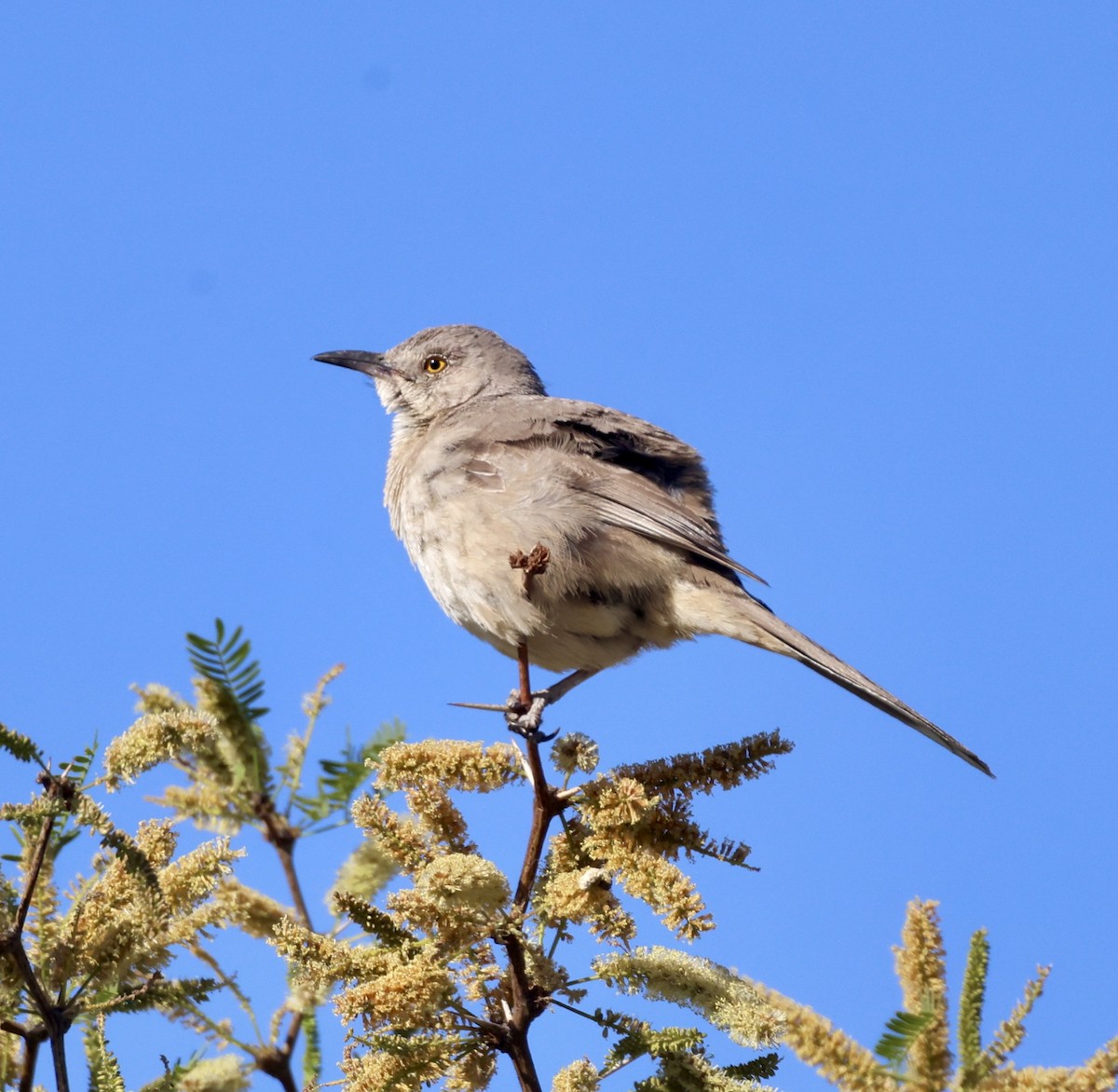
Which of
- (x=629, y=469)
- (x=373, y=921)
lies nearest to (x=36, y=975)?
(x=373, y=921)

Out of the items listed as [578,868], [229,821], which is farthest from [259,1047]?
[578,868]

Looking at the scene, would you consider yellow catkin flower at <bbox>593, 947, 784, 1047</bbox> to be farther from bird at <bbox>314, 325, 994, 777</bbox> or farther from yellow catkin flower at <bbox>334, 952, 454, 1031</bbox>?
bird at <bbox>314, 325, 994, 777</bbox>

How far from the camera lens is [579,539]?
5.56m

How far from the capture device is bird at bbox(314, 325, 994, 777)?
5.50 meters

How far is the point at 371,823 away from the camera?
2896 mm

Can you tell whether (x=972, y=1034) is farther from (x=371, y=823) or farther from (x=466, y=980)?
(x=371, y=823)

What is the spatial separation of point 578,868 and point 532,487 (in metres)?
2.90

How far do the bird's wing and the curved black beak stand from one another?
4.69 feet

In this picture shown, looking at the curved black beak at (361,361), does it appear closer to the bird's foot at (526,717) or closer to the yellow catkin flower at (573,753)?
the bird's foot at (526,717)

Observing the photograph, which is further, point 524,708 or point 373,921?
point 524,708

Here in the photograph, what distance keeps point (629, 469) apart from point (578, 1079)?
11.7ft

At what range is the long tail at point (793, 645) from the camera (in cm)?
473

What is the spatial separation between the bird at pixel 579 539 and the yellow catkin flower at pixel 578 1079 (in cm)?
248

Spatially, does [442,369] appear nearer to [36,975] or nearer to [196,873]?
[196,873]
